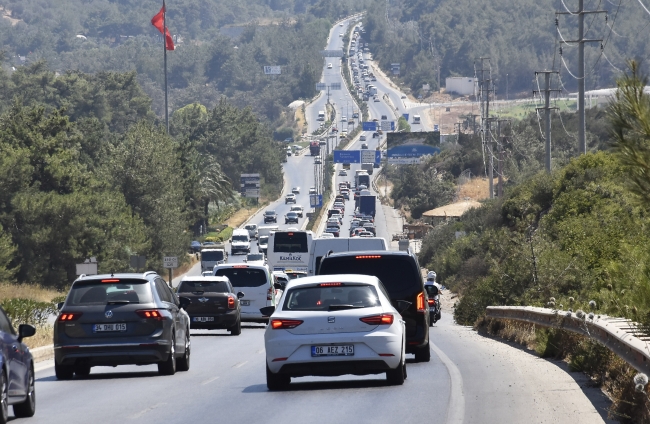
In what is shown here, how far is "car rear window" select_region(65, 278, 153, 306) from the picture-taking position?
59.8 feet

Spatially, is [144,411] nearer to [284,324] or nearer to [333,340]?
[284,324]

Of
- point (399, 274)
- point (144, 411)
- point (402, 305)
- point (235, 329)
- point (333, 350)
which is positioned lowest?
point (235, 329)

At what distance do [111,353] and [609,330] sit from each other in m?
7.54

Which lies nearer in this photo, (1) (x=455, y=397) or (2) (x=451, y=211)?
(1) (x=455, y=397)

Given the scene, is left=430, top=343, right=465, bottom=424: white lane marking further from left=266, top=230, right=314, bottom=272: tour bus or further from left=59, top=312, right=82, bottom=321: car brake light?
→ left=266, top=230, right=314, bottom=272: tour bus

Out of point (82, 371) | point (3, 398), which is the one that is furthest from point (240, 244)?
point (3, 398)

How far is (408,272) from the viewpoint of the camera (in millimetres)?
19500

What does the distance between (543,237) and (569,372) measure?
18.3 metres

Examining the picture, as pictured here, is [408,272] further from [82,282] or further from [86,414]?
[86,414]

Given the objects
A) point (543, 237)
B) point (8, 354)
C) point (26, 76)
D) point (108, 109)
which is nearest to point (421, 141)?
point (108, 109)

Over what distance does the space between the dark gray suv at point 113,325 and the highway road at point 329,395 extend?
38cm

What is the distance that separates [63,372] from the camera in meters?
18.5

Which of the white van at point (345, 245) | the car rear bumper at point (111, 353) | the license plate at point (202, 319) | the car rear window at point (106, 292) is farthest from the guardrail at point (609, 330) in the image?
the license plate at point (202, 319)

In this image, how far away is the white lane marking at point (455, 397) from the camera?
42.8ft
